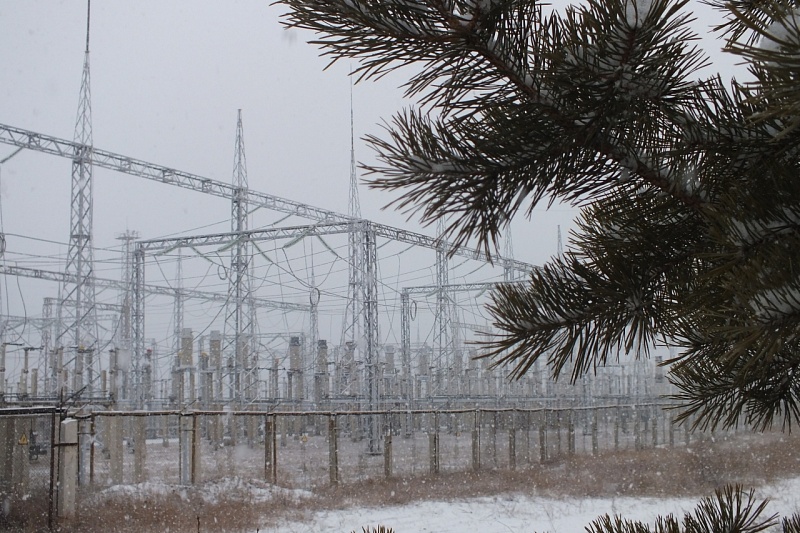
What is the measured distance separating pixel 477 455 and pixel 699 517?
41.5 feet

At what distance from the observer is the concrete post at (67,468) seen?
801 cm

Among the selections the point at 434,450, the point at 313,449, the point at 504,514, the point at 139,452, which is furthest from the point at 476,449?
the point at 313,449

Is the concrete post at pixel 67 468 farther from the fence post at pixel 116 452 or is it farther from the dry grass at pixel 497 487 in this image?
the fence post at pixel 116 452

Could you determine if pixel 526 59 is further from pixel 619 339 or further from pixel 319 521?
pixel 319 521

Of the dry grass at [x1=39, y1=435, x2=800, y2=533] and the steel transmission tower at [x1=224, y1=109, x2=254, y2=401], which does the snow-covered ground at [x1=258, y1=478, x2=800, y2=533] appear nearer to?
the dry grass at [x1=39, y1=435, x2=800, y2=533]

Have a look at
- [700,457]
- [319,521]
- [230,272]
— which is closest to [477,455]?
[700,457]

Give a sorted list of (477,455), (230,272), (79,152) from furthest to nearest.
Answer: (230,272) → (79,152) → (477,455)

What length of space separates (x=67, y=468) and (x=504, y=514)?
4773 millimetres

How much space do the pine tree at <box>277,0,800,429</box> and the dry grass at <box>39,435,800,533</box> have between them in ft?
22.3

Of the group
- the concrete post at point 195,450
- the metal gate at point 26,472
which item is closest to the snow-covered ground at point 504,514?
the metal gate at point 26,472

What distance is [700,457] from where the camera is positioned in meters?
14.1

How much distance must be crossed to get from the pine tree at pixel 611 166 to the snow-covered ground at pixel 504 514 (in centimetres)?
658

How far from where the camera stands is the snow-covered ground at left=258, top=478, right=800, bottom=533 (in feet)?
26.9

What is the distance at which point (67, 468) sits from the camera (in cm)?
817
